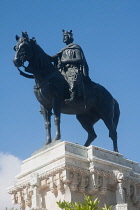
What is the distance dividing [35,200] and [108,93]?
5317mm

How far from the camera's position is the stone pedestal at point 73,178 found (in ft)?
57.3

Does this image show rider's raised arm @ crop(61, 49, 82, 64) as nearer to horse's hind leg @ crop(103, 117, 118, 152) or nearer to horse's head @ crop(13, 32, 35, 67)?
horse's head @ crop(13, 32, 35, 67)

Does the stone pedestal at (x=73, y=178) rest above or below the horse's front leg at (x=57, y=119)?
below

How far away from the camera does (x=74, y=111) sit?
64.5ft

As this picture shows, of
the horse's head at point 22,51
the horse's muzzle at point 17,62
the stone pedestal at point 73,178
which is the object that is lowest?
the stone pedestal at point 73,178

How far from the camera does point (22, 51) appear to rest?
18.5 meters

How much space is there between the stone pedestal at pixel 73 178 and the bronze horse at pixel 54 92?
101 centimetres

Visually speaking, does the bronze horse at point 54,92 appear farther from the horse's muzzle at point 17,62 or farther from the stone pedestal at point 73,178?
the stone pedestal at point 73,178

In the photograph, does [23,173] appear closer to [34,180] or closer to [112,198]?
[34,180]

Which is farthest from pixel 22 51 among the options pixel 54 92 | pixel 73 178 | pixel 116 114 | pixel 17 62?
pixel 73 178

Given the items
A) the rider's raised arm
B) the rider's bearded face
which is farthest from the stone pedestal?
the rider's bearded face

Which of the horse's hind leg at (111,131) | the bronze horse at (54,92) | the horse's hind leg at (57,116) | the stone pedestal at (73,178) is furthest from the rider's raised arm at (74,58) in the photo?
the stone pedestal at (73,178)

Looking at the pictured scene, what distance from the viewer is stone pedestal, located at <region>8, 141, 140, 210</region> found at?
1747cm

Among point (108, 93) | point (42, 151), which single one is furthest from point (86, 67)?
point (42, 151)
